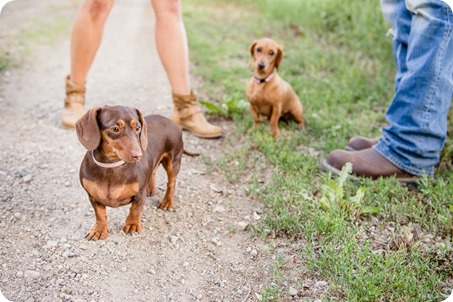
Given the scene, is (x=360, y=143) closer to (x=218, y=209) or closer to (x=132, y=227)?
(x=218, y=209)

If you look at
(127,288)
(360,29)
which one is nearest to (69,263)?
(127,288)

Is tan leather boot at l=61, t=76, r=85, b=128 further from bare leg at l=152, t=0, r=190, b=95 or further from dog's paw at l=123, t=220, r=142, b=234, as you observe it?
dog's paw at l=123, t=220, r=142, b=234

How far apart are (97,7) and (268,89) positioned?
5.23ft

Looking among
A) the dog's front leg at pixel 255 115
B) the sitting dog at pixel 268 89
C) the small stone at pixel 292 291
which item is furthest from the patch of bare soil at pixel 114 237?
the sitting dog at pixel 268 89

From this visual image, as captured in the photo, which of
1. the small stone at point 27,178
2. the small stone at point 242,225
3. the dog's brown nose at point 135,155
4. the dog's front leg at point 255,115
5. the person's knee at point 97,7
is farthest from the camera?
the dog's front leg at point 255,115

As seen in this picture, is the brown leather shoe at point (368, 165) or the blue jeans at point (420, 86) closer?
the blue jeans at point (420, 86)

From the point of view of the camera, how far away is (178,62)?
14.0 ft

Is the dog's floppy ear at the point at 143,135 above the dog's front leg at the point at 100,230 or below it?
above

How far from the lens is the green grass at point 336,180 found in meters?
2.72

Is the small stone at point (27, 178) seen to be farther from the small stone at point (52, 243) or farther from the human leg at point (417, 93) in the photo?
the human leg at point (417, 93)

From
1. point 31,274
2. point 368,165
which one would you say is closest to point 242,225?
point 368,165

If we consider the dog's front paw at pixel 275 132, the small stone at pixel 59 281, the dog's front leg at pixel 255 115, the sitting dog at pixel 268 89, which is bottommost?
the small stone at pixel 59 281

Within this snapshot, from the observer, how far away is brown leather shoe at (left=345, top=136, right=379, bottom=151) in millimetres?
4125

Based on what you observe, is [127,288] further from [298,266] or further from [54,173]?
[54,173]
